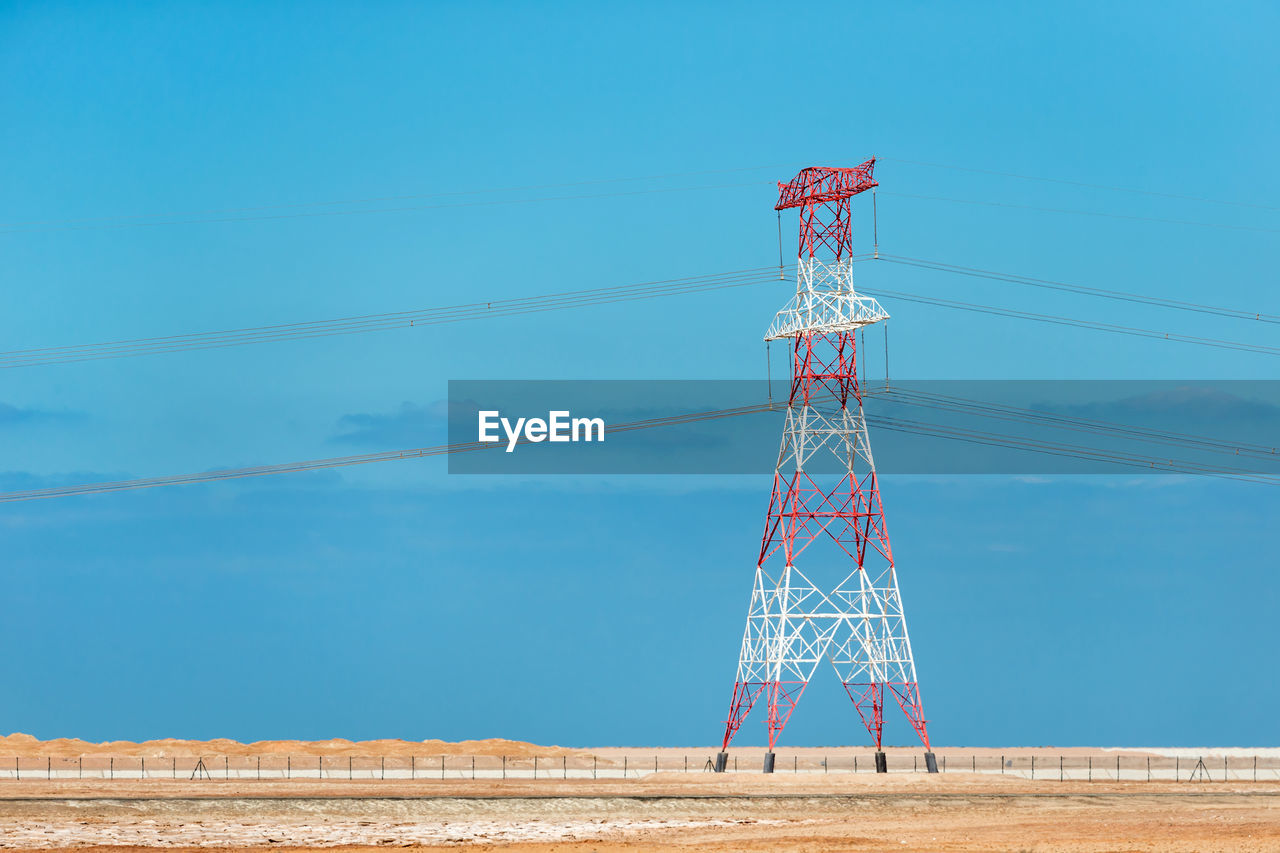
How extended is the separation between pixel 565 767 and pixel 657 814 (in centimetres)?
3285

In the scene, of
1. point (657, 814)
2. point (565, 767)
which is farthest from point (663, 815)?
point (565, 767)

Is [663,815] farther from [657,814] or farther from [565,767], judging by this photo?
[565,767]

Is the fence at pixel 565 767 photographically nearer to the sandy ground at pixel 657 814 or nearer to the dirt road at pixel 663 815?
the sandy ground at pixel 657 814

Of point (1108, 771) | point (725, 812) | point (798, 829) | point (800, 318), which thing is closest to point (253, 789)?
point (725, 812)

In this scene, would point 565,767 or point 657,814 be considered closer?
point 657,814

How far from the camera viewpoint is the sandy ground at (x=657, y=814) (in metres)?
63.1

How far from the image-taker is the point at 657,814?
72.3 metres

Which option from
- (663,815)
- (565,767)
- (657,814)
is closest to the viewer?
(663,815)

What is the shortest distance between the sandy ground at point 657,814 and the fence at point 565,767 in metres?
6.90

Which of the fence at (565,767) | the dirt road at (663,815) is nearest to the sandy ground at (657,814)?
the dirt road at (663,815)

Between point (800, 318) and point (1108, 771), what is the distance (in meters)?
40.9

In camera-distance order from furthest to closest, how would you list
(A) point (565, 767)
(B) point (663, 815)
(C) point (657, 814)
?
(A) point (565, 767) < (C) point (657, 814) < (B) point (663, 815)

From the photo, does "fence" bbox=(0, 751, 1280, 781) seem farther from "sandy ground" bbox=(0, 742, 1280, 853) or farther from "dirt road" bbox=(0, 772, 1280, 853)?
"dirt road" bbox=(0, 772, 1280, 853)

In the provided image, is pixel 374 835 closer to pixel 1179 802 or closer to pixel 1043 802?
pixel 1043 802
